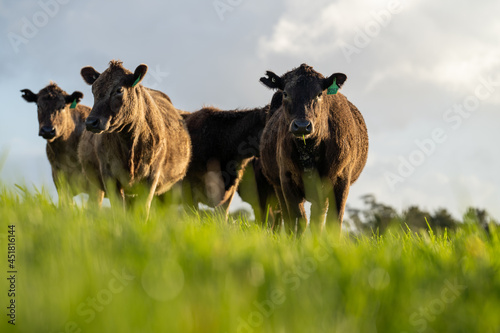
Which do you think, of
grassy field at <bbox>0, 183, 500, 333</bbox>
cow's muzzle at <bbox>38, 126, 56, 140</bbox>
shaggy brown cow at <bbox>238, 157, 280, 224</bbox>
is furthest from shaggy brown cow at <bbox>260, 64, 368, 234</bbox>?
cow's muzzle at <bbox>38, 126, 56, 140</bbox>

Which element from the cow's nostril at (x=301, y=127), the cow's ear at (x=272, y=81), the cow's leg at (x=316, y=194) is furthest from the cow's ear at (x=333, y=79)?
the cow's leg at (x=316, y=194)

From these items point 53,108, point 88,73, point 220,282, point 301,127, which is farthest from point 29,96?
point 220,282

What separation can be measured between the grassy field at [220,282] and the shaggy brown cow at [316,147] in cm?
316

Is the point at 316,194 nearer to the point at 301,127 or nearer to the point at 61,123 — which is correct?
the point at 301,127

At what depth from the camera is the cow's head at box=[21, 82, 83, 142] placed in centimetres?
1177

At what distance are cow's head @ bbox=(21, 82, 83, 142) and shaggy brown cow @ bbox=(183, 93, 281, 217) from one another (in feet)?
10.3

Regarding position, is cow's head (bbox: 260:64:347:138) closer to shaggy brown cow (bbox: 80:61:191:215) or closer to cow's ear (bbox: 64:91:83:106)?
shaggy brown cow (bbox: 80:61:191:215)

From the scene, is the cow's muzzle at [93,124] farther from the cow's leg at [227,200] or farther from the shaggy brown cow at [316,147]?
the cow's leg at [227,200]

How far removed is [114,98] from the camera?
7355 mm

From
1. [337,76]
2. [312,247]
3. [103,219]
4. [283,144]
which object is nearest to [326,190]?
[283,144]

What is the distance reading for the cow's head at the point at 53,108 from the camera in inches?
463

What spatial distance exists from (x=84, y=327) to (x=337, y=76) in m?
5.98

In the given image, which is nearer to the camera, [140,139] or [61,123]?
[140,139]

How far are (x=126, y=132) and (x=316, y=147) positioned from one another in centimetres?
282
